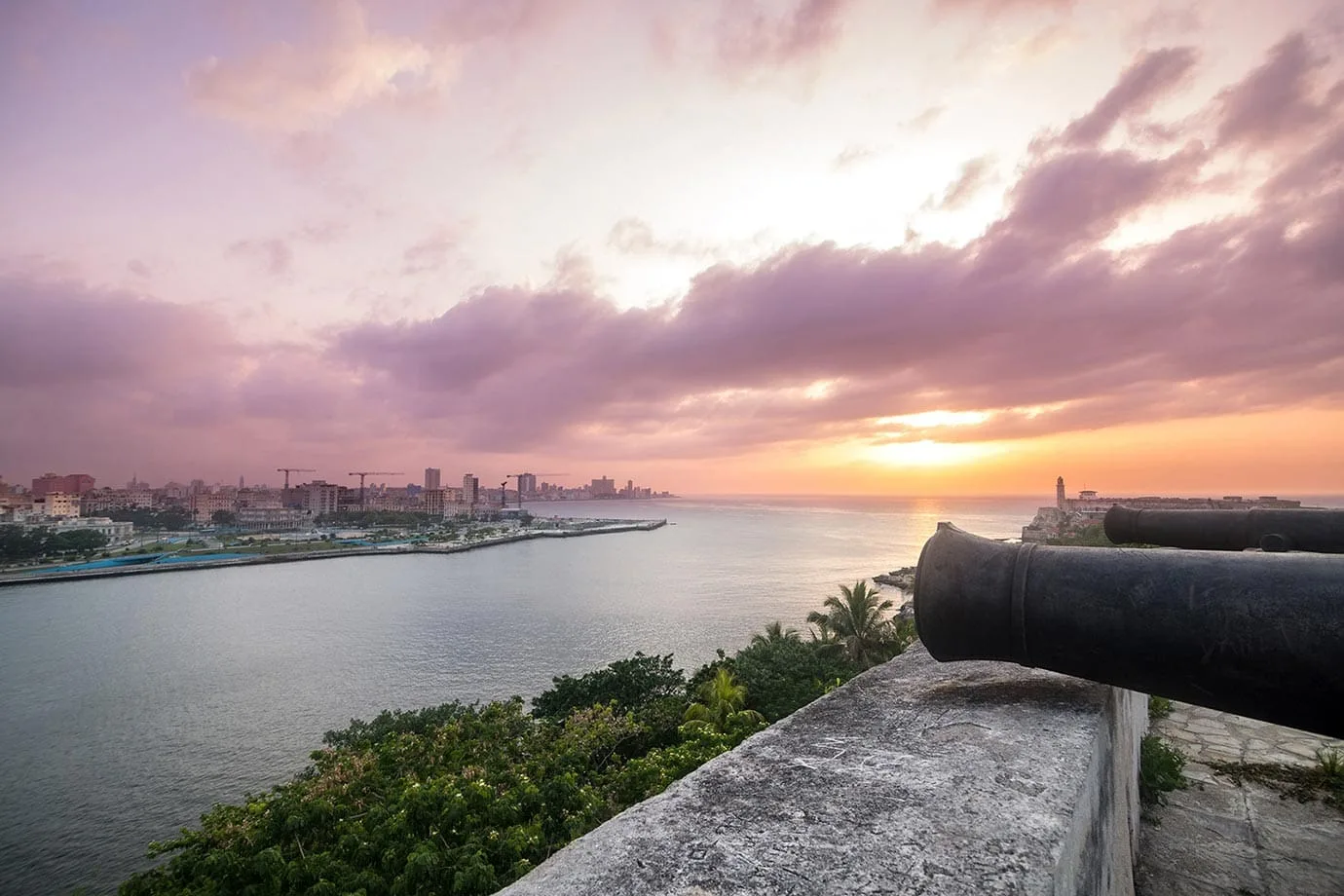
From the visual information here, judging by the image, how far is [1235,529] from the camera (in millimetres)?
4371

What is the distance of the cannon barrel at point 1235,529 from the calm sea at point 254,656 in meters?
21.5

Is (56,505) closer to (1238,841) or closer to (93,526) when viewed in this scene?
(93,526)

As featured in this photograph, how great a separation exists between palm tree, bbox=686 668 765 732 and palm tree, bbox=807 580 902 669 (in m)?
6.83

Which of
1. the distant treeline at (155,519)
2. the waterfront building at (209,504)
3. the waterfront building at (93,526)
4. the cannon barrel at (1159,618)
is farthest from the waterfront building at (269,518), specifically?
the cannon barrel at (1159,618)

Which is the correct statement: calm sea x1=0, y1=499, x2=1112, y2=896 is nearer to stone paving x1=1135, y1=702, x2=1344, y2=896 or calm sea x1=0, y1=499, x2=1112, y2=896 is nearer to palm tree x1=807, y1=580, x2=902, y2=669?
palm tree x1=807, y1=580, x2=902, y2=669

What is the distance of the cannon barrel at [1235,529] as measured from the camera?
3.94 meters

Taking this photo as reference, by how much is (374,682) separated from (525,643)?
883 cm

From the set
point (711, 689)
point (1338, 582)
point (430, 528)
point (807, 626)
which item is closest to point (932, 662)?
point (1338, 582)

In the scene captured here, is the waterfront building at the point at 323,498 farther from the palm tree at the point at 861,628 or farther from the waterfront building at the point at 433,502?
the palm tree at the point at 861,628

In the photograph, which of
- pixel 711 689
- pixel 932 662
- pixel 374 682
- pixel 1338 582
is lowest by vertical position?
pixel 374 682

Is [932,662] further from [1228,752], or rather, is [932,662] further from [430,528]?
[430,528]

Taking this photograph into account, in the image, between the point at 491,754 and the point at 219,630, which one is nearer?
the point at 491,754

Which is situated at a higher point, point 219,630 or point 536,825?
point 536,825

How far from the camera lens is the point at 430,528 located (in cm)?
12319
